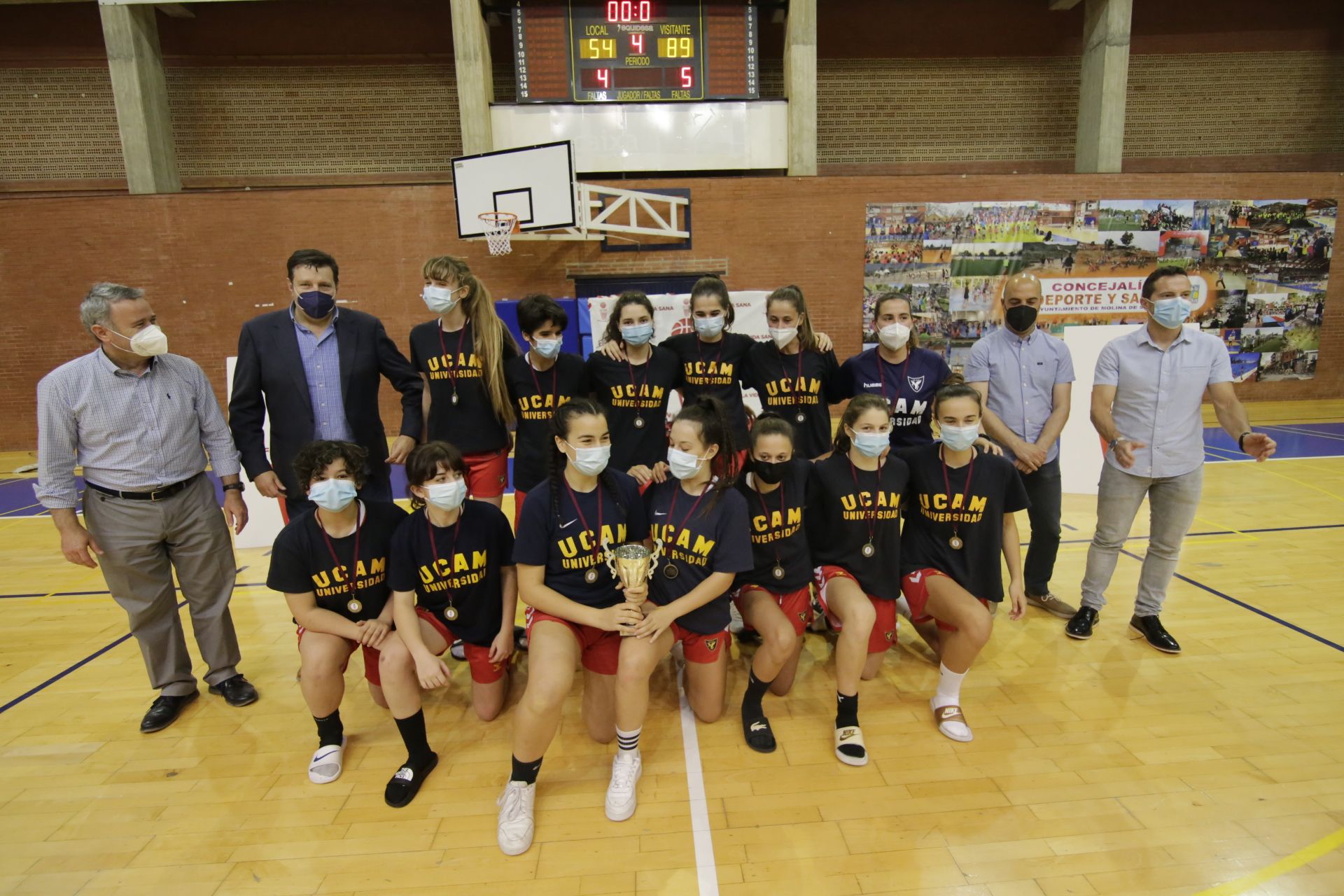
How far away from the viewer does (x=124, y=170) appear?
10.2 m

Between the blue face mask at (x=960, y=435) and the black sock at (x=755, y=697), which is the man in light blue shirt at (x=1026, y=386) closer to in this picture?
the blue face mask at (x=960, y=435)

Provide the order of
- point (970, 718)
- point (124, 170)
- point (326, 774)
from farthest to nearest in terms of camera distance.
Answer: point (124, 170) < point (970, 718) < point (326, 774)

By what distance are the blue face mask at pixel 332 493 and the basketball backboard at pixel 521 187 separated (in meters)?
6.29

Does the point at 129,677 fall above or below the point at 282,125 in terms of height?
below

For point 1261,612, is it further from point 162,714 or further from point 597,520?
point 162,714

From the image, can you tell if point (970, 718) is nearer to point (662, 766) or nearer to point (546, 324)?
point (662, 766)

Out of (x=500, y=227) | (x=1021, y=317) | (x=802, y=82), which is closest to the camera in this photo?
(x=1021, y=317)

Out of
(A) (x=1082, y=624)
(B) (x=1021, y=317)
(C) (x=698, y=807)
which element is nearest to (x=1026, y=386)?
(B) (x=1021, y=317)

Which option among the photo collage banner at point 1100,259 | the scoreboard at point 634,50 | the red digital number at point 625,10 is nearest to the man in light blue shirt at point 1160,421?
the photo collage banner at point 1100,259

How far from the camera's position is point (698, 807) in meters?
2.39

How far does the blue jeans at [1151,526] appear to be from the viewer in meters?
3.37

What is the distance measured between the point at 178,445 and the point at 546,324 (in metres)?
1.74

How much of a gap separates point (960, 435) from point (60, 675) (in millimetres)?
4824

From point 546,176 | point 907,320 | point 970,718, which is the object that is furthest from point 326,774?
point 546,176
